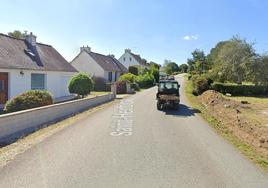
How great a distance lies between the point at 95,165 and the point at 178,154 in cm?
245

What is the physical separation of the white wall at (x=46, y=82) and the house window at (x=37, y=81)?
0.33 metres

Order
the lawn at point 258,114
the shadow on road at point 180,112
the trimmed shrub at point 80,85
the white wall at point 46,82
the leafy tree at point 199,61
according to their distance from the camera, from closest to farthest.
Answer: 1. the lawn at point 258,114
2. the shadow on road at point 180,112
3. the white wall at point 46,82
4. the trimmed shrub at point 80,85
5. the leafy tree at point 199,61

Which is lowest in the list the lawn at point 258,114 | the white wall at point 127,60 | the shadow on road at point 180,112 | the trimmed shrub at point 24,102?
the lawn at point 258,114

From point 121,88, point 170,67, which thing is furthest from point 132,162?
point 170,67

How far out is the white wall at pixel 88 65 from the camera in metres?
49.3

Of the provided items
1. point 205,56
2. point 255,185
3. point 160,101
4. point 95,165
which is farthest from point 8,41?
point 205,56

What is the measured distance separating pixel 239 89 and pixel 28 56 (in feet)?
85.6

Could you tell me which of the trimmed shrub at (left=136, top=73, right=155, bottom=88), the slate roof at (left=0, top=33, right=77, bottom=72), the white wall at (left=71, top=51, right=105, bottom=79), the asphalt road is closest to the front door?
the slate roof at (left=0, top=33, right=77, bottom=72)

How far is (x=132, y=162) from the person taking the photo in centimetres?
751

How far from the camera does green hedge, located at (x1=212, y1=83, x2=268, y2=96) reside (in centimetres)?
3878

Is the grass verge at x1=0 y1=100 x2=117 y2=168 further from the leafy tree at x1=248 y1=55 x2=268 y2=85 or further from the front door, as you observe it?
the leafy tree at x1=248 y1=55 x2=268 y2=85

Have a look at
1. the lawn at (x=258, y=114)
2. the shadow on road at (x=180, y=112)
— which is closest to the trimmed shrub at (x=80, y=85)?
the shadow on road at (x=180, y=112)

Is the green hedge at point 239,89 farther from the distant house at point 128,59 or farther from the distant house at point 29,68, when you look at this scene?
the distant house at point 128,59

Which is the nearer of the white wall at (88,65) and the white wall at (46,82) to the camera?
the white wall at (46,82)
